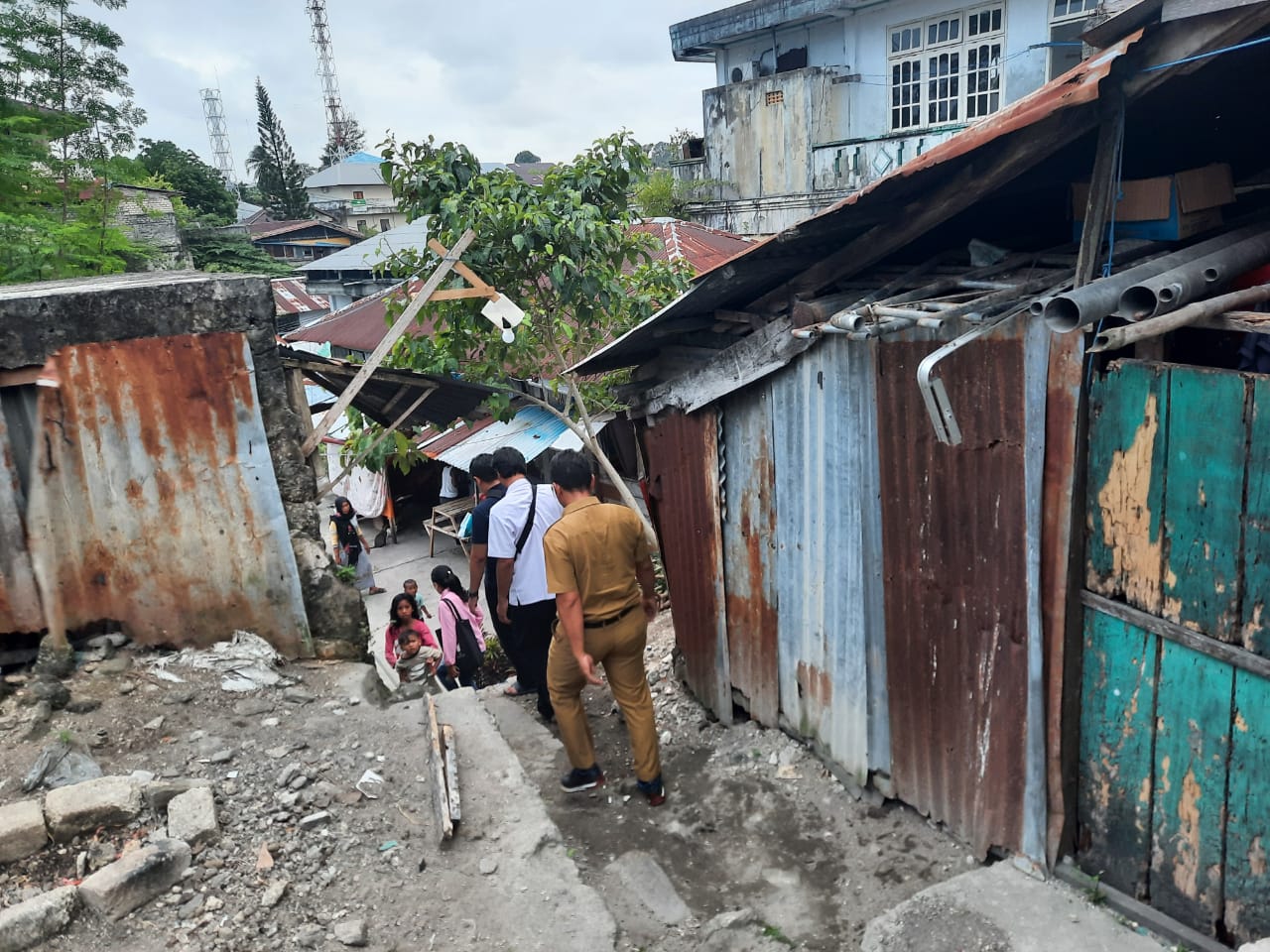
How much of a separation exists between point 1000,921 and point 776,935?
90cm

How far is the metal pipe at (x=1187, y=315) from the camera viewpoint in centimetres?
263

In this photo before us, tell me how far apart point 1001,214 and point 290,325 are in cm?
3245

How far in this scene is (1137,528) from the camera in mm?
3025

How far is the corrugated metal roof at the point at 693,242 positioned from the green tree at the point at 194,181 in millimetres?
29567

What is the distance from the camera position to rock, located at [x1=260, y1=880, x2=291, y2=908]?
10.8 feet

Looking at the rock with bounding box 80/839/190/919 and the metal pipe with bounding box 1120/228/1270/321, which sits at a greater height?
the metal pipe with bounding box 1120/228/1270/321

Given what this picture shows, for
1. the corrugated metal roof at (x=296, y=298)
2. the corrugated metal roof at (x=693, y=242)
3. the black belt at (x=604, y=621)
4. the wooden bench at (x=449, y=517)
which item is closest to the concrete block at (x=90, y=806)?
the black belt at (x=604, y=621)

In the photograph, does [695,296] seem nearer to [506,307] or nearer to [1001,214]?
[1001,214]

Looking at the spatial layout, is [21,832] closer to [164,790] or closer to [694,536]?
[164,790]

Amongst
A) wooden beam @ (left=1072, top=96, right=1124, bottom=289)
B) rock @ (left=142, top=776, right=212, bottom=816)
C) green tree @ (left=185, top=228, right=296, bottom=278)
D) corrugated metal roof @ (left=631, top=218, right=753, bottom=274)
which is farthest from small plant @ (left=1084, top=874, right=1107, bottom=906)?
green tree @ (left=185, top=228, right=296, bottom=278)

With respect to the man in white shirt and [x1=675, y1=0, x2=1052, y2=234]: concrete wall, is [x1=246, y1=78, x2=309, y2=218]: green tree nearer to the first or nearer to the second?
[x1=675, y1=0, x2=1052, y2=234]: concrete wall

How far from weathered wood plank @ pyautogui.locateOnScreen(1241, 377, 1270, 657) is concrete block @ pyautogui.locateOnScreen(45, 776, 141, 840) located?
4.08m

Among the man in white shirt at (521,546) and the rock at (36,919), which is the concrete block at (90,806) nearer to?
the rock at (36,919)

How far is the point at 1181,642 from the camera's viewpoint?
2.92 meters
